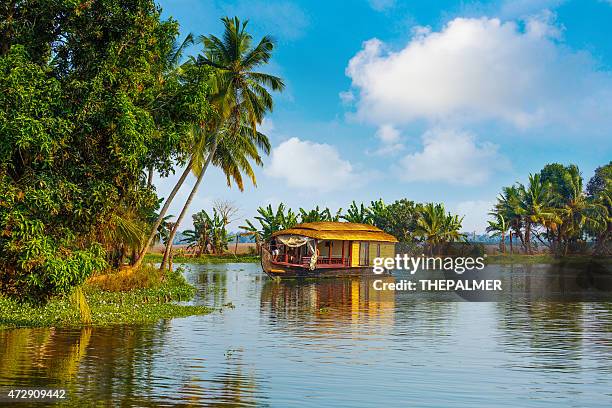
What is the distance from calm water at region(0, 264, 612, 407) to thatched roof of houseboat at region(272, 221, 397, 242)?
1986cm

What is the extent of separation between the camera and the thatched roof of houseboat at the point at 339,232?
1724 inches

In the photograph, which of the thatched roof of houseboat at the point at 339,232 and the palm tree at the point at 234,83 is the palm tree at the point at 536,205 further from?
the palm tree at the point at 234,83

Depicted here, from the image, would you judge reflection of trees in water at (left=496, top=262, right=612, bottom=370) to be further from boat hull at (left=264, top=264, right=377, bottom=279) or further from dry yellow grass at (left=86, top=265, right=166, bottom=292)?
dry yellow grass at (left=86, top=265, right=166, bottom=292)

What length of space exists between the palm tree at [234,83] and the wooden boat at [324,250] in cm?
942

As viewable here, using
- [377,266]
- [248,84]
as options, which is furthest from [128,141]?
[377,266]

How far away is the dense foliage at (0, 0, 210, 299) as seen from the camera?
1283 centimetres

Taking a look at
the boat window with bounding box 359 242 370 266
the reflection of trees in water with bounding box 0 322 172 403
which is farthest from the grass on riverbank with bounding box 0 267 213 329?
the boat window with bounding box 359 242 370 266

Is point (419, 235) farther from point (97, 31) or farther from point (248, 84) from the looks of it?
point (97, 31)

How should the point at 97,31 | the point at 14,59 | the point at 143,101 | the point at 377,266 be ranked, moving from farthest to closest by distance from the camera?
the point at 377,266 → the point at 143,101 → the point at 97,31 → the point at 14,59

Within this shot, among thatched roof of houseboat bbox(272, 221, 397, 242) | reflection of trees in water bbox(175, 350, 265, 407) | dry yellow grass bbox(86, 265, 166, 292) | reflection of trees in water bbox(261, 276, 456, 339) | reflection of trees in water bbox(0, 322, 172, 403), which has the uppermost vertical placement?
thatched roof of houseboat bbox(272, 221, 397, 242)

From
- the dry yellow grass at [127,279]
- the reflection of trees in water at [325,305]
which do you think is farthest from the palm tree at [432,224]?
the dry yellow grass at [127,279]

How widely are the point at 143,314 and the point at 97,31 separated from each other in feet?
30.4

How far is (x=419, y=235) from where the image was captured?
70.6 meters

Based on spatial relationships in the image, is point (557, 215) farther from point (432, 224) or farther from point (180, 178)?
point (180, 178)
